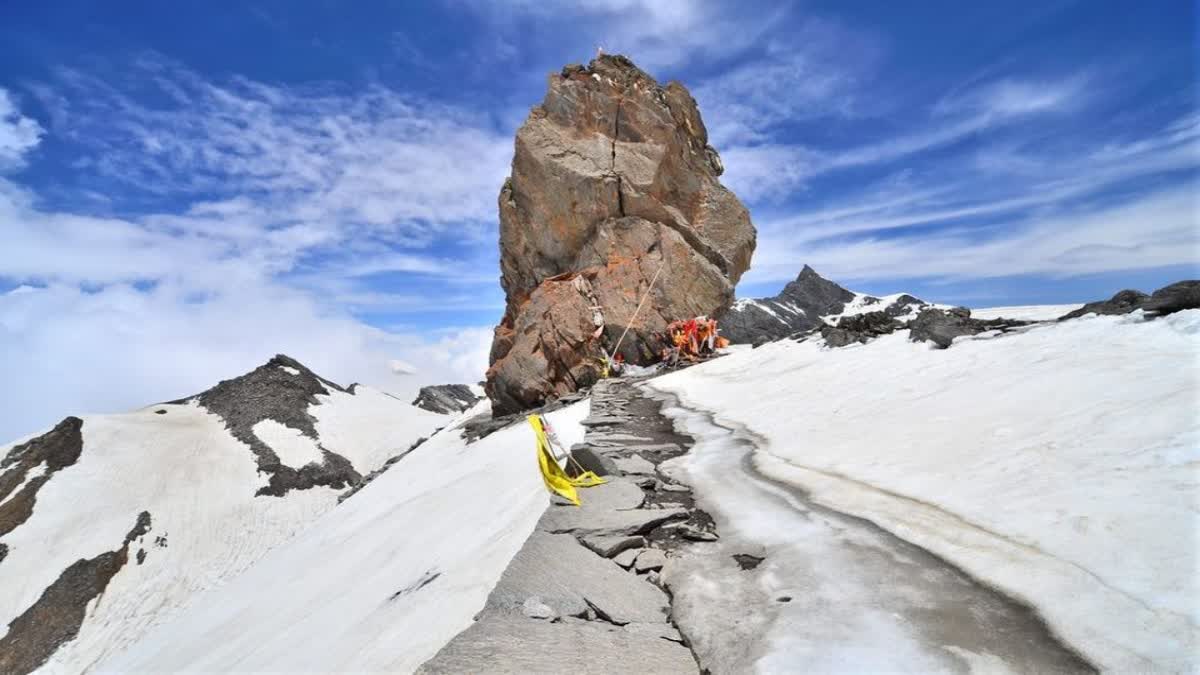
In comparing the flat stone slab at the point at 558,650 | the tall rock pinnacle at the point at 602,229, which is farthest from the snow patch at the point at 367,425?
the flat stone slab at the point at 558,650

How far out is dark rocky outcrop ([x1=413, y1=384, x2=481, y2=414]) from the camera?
7125cm

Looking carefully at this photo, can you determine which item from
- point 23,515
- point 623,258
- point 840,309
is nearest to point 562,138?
point 623,258

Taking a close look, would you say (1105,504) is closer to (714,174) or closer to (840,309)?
(714,174)

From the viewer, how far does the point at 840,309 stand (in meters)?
93.5

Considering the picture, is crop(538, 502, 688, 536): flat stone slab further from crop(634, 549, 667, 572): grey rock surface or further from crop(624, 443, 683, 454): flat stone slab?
crop(624, 443, 683, 454): flat stone slab

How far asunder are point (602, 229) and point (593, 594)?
78.4ft

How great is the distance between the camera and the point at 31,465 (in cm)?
3391

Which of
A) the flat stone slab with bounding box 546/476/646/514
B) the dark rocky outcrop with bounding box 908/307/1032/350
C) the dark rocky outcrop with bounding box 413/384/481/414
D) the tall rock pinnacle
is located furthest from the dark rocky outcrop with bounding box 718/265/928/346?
the flat stone slab with bounding box 546/476/646/514

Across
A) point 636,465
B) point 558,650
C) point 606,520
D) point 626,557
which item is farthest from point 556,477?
point 558,650

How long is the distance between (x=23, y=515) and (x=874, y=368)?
43062 millimetres

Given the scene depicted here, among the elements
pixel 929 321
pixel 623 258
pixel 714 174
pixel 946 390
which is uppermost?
pixel 714 174

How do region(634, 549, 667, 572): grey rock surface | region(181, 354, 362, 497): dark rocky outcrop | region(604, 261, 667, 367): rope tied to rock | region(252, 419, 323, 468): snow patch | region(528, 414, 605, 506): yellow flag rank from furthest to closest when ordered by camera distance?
region(252, 419, 323, 468): snow patch
region(181, 354, 362, 497): dark rocky outcrop
region(604, 261, 667, 367): rope tied to rock
region(528, 414, 605, 506): yellow flag
region(634, 549, 667, 572): grey rock surface

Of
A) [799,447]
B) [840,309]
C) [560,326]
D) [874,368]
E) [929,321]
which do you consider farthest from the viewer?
[840,309]

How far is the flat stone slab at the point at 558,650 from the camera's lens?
2486mm
